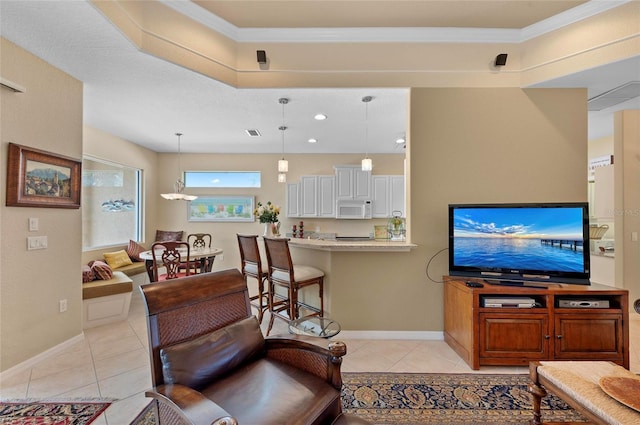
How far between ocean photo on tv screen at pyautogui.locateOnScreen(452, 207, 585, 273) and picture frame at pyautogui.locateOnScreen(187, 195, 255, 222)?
15.1 ft

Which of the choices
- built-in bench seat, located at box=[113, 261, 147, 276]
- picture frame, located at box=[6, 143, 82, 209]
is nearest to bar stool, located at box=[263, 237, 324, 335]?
picture frame, located at box=[6, 143, 82, 209]

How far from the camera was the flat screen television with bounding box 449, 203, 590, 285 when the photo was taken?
2320mm

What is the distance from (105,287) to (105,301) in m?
0.17

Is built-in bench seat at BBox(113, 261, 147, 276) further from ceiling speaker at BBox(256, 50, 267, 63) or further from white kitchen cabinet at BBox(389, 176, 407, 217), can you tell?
white kitchen cabinet at BBox(389, 176, 407, 217)

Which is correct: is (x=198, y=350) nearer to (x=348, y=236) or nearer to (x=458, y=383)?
(x=458, y=383)

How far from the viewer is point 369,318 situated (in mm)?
2928

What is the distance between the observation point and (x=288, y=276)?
280 centimetres

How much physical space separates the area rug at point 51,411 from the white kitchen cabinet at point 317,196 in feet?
14.5

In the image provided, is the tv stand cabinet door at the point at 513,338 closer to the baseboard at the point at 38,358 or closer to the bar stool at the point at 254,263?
the bar stool at the point at 254,263

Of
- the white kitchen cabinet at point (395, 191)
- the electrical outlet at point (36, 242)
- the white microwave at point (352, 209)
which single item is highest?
the white kitchen cabinet at point (395, 191)

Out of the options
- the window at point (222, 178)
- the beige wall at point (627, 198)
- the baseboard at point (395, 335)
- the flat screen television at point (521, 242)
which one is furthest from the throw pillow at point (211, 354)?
the window at point (222, 178)

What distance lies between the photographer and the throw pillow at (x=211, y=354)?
126cm

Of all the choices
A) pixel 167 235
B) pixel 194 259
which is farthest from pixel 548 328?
pixel 167 235

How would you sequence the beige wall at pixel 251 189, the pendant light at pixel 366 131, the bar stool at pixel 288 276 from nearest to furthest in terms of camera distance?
the bar stool at pixel 288 276, the pendant light at pixel 366 131, the beige wall at pixel 251 189
